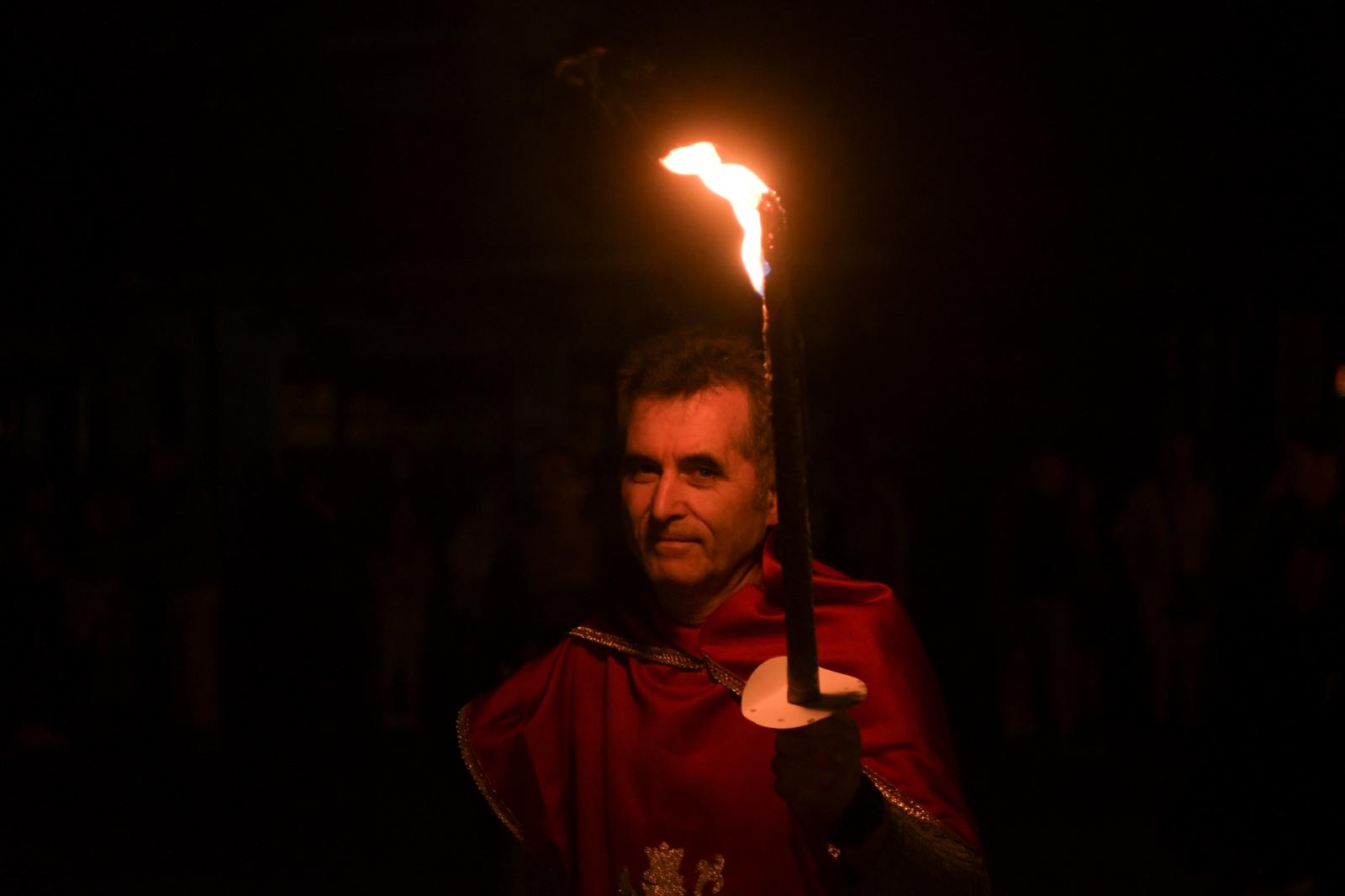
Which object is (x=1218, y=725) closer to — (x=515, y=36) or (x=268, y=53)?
(x=515, y=36)

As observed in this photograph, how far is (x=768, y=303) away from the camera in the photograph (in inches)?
61.2

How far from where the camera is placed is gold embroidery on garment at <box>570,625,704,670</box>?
235 cm

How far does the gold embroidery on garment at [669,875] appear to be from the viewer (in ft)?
7.06

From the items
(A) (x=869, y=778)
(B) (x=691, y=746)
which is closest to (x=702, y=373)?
(B) (x=691, y=746)

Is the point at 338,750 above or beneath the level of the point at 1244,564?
beneath

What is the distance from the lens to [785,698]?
166cm

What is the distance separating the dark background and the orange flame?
1.06 feet

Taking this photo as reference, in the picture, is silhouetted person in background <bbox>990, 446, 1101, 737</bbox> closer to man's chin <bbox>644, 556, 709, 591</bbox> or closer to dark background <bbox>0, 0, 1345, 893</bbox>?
dark background <bbox>0, 0, 1345, 893</bbox>

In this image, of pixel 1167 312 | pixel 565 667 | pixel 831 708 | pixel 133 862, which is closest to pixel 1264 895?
pixel 565 667

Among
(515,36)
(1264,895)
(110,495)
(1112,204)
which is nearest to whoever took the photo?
(1264,895)

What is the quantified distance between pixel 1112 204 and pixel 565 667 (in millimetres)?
10819

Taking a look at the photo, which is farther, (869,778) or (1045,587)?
(1045,587)

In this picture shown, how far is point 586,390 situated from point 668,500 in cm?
1226

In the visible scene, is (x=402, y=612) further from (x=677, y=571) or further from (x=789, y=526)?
(x=789, y=526)
